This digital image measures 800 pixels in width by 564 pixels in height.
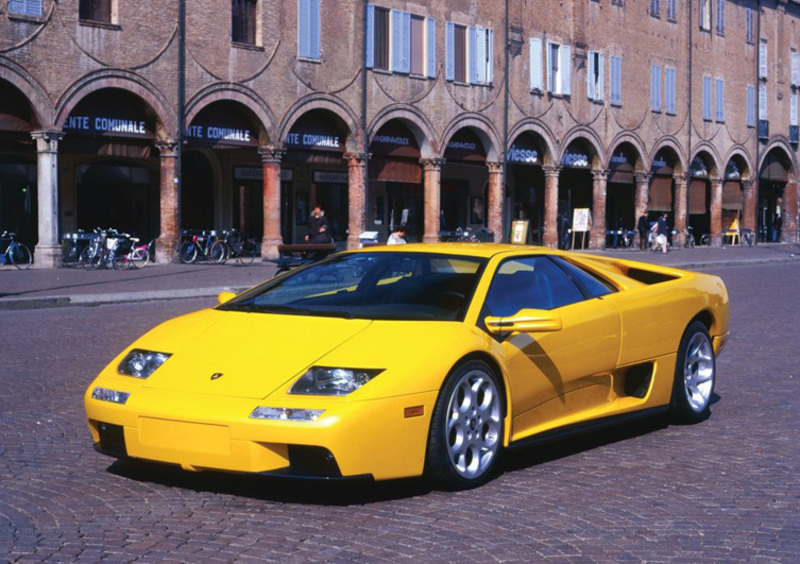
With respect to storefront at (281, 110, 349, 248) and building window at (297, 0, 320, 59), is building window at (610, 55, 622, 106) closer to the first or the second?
storefront at (281, 110, 349, 248)

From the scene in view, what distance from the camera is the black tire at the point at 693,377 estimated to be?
8.30m

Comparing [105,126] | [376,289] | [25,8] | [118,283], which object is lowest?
[118,283]

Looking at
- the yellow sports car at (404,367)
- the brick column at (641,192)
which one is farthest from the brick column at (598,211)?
the yellow sports car at (404,367)

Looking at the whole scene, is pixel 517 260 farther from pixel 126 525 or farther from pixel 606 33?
pixel 606 33

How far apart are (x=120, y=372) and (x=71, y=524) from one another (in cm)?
107

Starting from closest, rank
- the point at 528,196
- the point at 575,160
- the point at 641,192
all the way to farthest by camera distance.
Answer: the point at 575,160 → the point at 528,196 → the point at 641,192

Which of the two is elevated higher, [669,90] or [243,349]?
[669,90]

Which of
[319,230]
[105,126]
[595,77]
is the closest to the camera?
[319,230]

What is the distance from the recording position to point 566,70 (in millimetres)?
46844

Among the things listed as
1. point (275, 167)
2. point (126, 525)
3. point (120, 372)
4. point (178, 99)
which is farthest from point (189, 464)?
point (275, 167)

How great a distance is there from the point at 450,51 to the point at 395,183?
5.72 metres

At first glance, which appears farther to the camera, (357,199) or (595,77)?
(595,77)

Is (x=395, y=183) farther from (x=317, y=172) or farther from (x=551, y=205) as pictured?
(x=551, y=205)

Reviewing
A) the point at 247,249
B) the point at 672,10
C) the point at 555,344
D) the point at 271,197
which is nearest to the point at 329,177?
the point at 247,249
